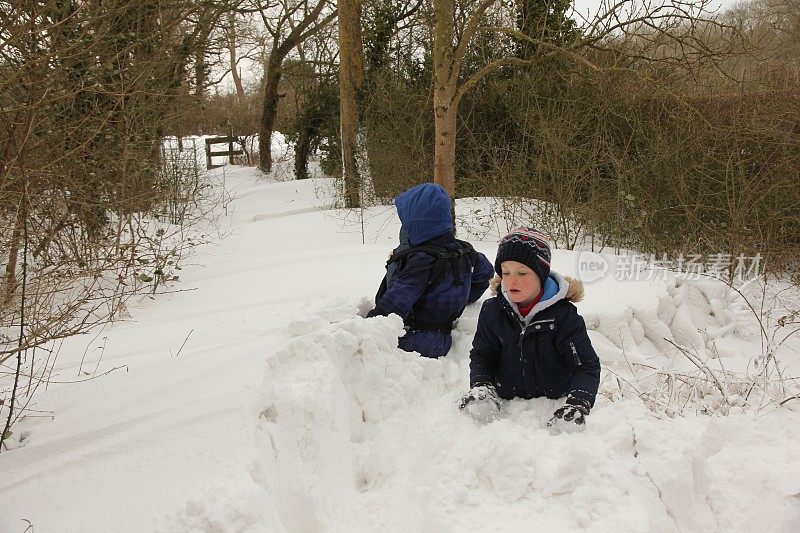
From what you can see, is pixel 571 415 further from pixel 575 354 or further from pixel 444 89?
pixel 444 89

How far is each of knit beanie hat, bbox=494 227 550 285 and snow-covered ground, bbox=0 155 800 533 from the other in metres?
0.74

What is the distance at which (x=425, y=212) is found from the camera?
3.77m

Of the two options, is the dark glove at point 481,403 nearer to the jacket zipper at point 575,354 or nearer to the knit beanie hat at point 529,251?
the jacket zipper at point 575,354

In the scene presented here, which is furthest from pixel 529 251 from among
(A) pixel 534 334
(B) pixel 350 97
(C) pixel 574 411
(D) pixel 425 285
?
(B) pixel 350 97

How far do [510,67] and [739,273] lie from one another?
596cm

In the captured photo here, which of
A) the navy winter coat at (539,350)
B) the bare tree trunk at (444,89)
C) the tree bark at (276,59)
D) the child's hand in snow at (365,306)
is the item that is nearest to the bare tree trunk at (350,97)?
the bare tree trunk at (444,89)

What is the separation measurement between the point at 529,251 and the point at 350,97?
8751mm

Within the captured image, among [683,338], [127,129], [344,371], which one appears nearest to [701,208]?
[683,338]

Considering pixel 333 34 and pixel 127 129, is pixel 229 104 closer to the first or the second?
pixel 333 34

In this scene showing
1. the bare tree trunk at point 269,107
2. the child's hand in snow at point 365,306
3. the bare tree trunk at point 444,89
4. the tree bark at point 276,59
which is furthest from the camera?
the bare tree trunk at point 269,107

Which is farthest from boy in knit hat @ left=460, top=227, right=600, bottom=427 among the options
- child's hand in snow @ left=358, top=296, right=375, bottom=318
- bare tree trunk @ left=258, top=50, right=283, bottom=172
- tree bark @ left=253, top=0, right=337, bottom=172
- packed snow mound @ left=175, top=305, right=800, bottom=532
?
bare tree trunk @ left=258, top=50, right=283, bottom=172

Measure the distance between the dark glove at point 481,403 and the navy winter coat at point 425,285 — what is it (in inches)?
34.8

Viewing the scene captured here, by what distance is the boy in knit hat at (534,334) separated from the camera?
2.77 metres

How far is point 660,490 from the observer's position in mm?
2094
